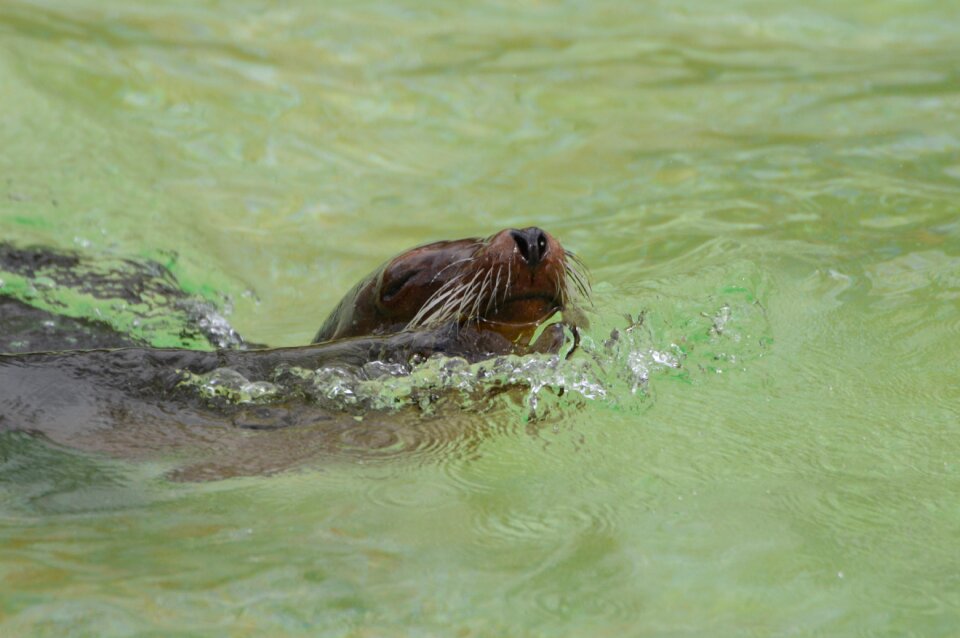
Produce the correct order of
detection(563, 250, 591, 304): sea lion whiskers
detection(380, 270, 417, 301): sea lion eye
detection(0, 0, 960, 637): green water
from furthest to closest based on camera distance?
detection(380, 270, 417, 301): sea lion eye < detection(563, 250, 591, 304): sea lion whiskers < detection(0, 0, 960, 637): green water

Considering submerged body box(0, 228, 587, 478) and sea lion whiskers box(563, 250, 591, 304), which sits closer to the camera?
submerged body box(0, 228, 587, 478)

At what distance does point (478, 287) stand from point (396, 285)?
0.45m

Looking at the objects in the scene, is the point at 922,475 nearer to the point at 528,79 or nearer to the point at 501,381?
the point at 501,381

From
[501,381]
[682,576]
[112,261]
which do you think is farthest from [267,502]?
[112,261]

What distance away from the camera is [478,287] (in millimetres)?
3588

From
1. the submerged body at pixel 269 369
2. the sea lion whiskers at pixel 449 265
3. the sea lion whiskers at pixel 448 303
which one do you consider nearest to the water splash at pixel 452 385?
the submerged body at pixel 269 369

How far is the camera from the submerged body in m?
3.48

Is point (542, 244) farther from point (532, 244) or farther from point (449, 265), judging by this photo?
point (449, 265)

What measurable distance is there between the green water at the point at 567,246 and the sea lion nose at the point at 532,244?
51 cm

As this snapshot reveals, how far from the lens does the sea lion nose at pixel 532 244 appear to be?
3.47 meters

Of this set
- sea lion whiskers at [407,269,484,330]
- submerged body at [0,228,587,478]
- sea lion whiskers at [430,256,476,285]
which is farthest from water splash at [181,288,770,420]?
sea lion whiskers at [430,256,476,285]

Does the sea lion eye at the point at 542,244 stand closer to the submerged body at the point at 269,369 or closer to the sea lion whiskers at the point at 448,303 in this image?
the submerged body at the point at 269,369

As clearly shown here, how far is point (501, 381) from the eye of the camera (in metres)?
3.64

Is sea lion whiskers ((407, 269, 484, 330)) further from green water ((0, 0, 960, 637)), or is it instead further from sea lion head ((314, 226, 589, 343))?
green water ((0, 0, 960, 637))
